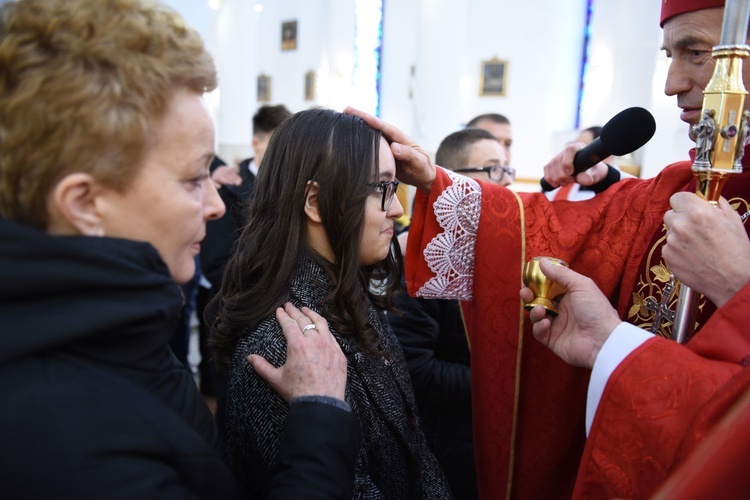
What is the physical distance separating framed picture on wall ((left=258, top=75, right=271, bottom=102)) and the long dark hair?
18.4 meters

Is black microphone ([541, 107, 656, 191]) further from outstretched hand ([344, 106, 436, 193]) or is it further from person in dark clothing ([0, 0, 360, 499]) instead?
person in dark clothing ([0, 0, 360, 499])

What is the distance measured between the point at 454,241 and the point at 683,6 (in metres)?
0.90

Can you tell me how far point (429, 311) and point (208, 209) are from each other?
4.58ft

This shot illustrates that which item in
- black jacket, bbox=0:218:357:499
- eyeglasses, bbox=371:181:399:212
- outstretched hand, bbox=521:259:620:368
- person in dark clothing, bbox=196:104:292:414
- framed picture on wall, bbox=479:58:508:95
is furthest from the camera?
framed picture on wall, bbox=479:58:508:95

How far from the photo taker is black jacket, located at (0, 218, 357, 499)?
0.80 m

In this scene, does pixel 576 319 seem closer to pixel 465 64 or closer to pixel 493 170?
pixel 493 170

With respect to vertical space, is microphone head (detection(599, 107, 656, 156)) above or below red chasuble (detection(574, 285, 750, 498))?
above

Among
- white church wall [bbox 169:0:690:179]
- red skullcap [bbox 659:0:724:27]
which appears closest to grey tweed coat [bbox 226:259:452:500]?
red skullcap [bbox 659:0:724:27]

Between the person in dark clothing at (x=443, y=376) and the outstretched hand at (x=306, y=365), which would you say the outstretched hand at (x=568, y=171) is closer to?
the person in dark clothing at (x=443, y=376)

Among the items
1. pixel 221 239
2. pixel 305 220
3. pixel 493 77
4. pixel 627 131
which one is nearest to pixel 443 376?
pixel 305 220

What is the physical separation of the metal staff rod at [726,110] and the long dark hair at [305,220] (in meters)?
0.77

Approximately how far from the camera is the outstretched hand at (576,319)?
1.38 meters

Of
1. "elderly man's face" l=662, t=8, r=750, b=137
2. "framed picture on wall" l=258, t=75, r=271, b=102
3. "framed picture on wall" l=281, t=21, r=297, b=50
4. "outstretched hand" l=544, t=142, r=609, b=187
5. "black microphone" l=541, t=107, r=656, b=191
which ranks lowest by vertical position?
"outstretched hand" l=544, t=142, r=609, b=187

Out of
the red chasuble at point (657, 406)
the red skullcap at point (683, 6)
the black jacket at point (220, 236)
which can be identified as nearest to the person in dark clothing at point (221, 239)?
the black jacket at point (220, 236)
